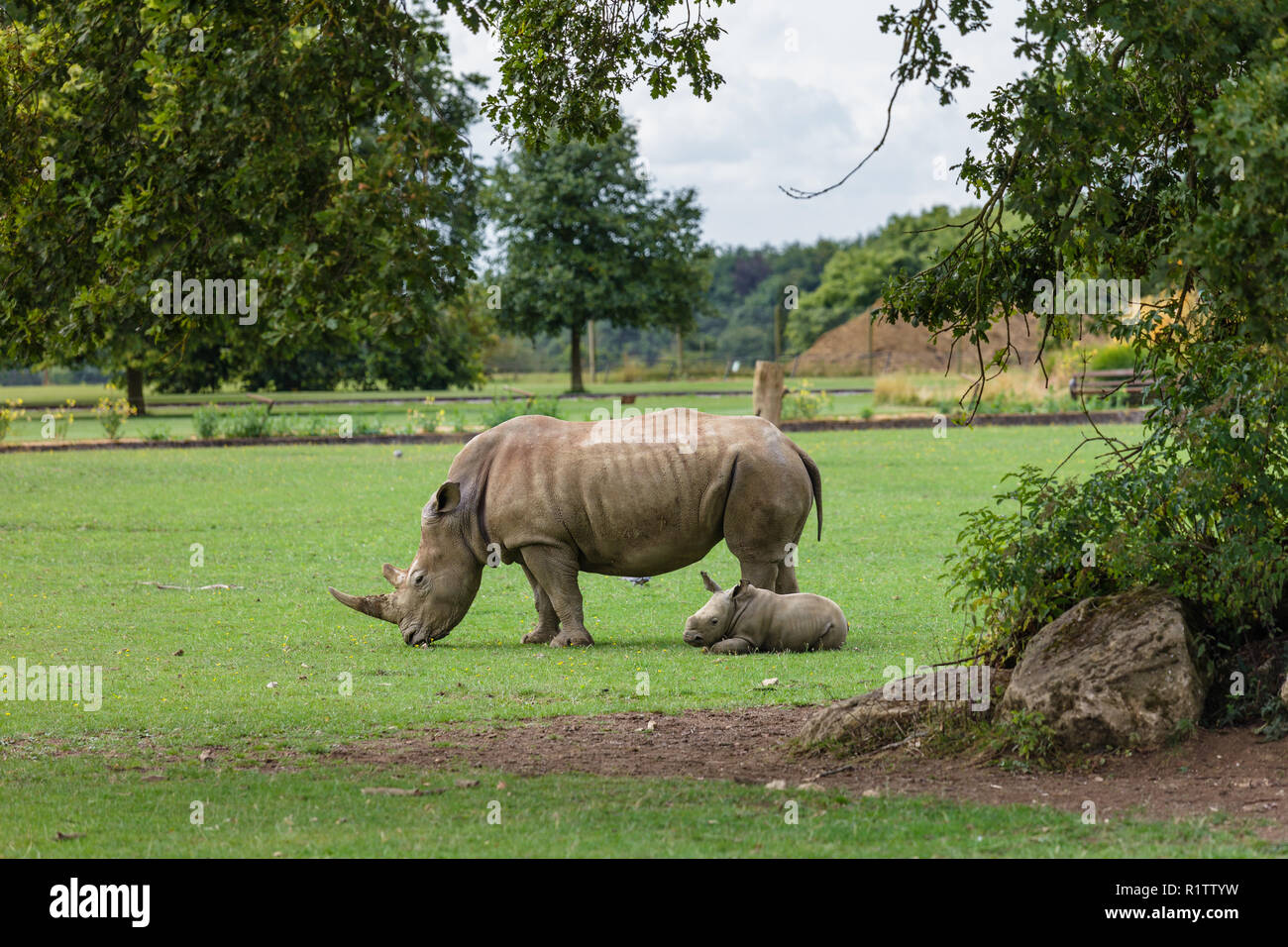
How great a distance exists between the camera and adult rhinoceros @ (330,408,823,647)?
1284cm

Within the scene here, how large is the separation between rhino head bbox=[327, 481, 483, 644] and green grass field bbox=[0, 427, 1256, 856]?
0.31 metres

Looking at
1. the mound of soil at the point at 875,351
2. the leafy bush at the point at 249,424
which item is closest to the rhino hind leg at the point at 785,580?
the leafy bush at the point at 249,424

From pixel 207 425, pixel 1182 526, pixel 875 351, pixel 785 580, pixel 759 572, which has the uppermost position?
pixel 875 351

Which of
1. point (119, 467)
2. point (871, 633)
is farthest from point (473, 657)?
point (119, 467)

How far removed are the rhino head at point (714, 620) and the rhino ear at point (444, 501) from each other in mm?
2187

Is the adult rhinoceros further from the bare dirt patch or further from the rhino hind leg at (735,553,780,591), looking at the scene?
the bare dirt patch

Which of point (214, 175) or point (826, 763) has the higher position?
point (214, 175)

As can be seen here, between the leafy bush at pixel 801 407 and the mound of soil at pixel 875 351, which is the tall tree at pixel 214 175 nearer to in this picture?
the leafy bush at pixel 801 407

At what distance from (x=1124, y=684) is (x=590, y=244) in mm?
53705

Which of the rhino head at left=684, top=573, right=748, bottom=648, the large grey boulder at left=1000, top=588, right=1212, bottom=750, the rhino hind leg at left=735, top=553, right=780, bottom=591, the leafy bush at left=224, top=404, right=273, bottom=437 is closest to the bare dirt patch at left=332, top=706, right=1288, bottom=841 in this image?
the large grey boulder at left=1000, top=588, right=1212, bottom=750

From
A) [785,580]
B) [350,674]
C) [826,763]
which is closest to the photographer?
[826,763]

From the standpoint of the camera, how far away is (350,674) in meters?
11.7

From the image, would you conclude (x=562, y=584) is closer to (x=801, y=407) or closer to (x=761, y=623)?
(x=761, y=623)

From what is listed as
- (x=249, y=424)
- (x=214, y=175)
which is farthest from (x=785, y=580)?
(x=249, y=424)
